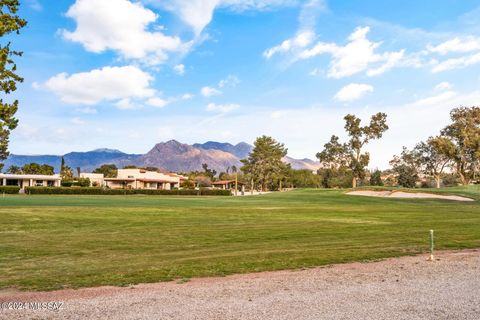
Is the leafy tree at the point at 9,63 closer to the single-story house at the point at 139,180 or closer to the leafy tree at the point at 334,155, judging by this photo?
the leafy tree at the point at 334,155

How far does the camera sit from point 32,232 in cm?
1866

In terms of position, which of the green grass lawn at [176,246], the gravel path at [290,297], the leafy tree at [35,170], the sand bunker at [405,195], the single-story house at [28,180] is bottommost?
the green grass lawn at [176,246]

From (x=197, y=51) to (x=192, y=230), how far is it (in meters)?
33.7

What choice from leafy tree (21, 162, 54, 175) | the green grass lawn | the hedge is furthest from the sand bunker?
leafy tree (21, 162, 54, 175)

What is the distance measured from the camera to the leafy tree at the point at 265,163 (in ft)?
382

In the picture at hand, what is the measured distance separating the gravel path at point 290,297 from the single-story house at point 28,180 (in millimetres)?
103911

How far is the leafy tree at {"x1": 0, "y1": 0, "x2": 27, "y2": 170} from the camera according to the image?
667 inches

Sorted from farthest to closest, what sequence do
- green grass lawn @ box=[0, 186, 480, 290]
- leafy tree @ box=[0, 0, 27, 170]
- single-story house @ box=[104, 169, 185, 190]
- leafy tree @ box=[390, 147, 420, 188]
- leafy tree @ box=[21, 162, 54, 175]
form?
leafy tree @ box=[21, 162, 54, 175] < single-story house @ box=[104, 169, 185, 190] < leafy tree @ box=[390, 147, 420, 188] < leafy tree @ box=[0, 0, 27, 170] < green grass lawn @ box=[0, 186, 480, 290]

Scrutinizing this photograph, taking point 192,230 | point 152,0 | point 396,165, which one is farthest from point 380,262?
point 396,165

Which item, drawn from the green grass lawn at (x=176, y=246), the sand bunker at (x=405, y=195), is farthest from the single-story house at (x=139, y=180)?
the green grass lawn at (x=176, y=246)

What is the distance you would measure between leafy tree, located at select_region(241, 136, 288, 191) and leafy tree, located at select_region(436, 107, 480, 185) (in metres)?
48.9

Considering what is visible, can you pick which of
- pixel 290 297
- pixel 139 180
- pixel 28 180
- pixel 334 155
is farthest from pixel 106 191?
pixel 290 297

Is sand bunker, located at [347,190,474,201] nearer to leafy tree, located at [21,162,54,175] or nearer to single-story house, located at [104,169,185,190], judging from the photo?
single-story house, located at [104,169,185,190]

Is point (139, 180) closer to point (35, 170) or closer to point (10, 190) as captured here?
point (35, 170)
